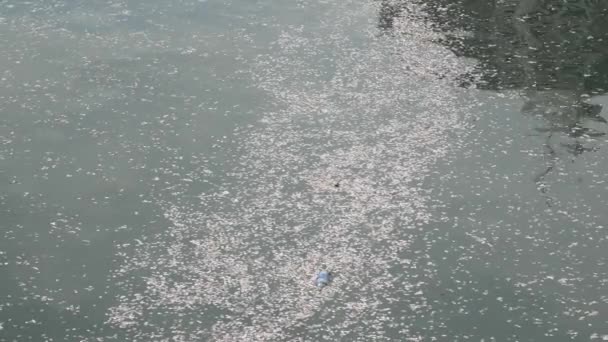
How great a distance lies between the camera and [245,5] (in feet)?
13.8

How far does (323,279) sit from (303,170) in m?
0.59

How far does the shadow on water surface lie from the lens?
11.2 ft

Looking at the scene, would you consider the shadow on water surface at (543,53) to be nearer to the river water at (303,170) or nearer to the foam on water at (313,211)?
the river water at (303,170)

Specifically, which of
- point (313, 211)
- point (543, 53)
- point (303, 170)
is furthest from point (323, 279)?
point (543, 53)

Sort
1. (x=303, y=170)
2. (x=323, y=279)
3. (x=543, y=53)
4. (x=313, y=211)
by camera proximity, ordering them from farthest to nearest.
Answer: (x=543, y=53) < (x=303, y=170) < (x=313, y=211) < (x=323, y=279)

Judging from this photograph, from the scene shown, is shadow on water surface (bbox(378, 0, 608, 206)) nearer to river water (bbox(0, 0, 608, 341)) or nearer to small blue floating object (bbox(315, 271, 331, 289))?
river water (bbox(0, 0, 608, 341))

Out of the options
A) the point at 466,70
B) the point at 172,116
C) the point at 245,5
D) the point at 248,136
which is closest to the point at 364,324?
the point at 248,136

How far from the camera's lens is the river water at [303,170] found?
256 cm

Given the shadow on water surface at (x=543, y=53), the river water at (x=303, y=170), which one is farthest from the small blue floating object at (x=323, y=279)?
the shadow on water surface at (x=543, y=53)

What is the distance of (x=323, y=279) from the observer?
2639mm

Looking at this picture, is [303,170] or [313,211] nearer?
[313,211]

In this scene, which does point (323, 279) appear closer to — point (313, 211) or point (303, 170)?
point (313, 211)

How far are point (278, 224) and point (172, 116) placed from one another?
769 millimetres

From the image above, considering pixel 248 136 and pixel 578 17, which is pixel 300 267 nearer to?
pixel 248 136
